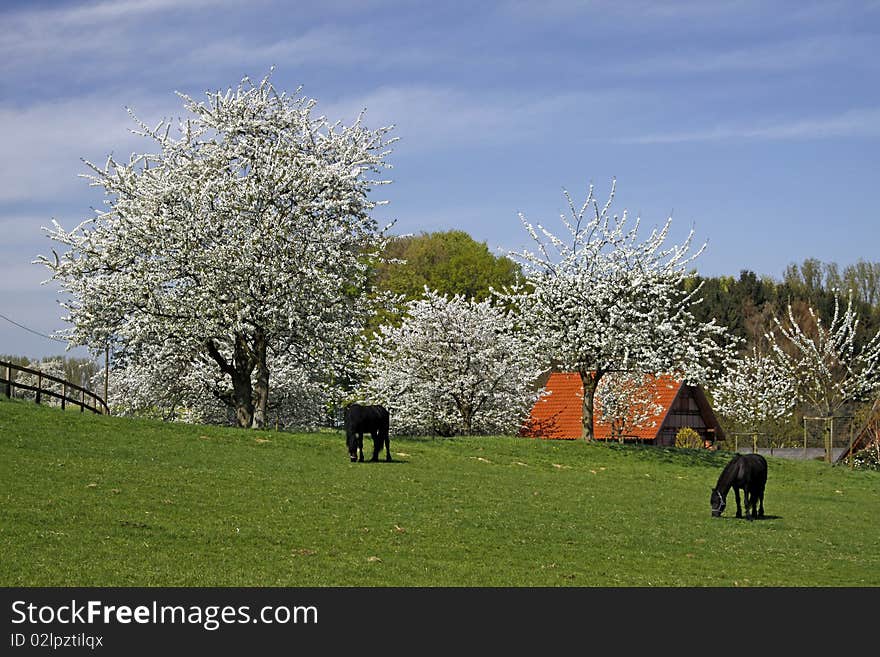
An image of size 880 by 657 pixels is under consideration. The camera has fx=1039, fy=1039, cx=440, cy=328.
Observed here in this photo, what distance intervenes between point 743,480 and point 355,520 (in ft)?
34.1

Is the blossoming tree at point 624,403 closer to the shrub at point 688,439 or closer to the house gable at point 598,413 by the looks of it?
the house gable at point 598,413

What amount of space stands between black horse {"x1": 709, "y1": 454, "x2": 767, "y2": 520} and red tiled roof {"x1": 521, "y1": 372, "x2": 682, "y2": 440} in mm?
36599

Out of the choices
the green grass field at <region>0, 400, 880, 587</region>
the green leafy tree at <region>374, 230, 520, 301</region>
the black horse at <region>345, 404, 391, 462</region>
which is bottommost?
the green grass field at <region>0, 400, 880, 587</region>

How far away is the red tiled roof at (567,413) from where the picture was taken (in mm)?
66938

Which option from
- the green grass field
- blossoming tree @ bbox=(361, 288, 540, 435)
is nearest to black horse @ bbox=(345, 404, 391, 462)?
the green grass field

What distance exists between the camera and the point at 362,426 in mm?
32688

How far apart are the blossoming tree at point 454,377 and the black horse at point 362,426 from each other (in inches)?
807

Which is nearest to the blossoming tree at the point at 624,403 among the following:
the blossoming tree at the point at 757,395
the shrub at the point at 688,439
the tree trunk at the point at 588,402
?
the shrub at the point at 688,439

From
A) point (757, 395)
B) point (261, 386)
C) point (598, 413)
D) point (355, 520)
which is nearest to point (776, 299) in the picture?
point (757, 395)

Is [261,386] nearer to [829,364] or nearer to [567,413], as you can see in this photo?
[567,413]

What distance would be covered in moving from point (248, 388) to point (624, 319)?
16.6 m

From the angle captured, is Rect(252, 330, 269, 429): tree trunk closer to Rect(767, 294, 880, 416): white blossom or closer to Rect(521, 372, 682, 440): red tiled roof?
Rect(521, 372, 682, 440): red tiled roof

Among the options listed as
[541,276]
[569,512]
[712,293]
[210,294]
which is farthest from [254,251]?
[712,293]

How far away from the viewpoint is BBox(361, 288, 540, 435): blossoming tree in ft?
179
